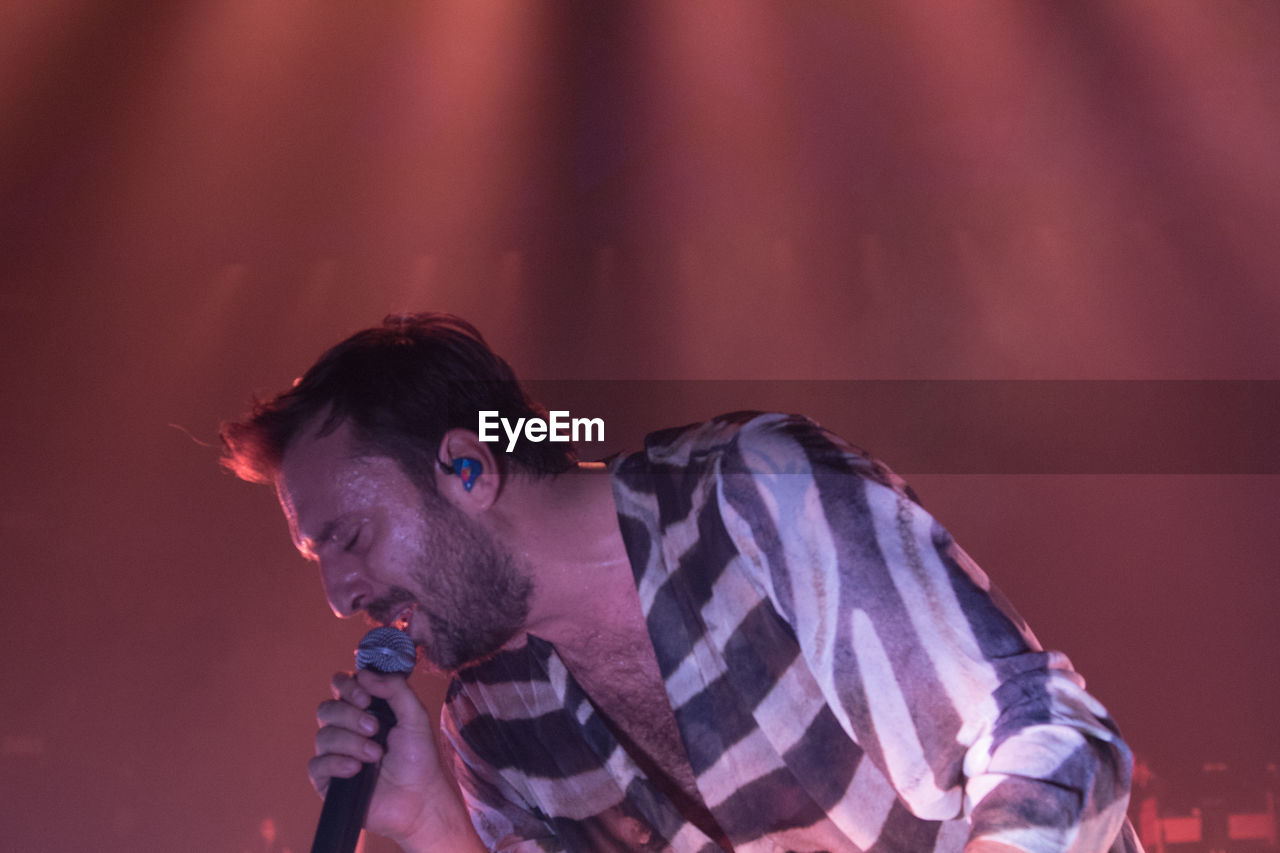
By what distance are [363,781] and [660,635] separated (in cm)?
48

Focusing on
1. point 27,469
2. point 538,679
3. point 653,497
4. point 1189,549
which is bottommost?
point 538,679

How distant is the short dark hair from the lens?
1674 millimetres

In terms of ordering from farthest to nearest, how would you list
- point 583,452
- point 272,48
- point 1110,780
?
point 272,48 → point 583,452 → point 1110,780

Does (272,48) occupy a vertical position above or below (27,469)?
above

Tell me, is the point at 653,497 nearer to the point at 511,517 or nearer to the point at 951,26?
the point at 511,517

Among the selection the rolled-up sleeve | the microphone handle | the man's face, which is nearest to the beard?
the man's face

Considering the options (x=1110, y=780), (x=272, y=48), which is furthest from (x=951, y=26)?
(x=1110, y=780)

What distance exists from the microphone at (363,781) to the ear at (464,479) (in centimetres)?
24

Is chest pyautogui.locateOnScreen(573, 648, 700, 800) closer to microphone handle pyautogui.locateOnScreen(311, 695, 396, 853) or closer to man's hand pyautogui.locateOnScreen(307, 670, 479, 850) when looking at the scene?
man's hand pyautogui.locateOnScreen(307, 670, 479, 850)

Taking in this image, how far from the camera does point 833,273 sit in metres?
4.91

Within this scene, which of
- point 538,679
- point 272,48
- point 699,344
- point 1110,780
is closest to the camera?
point 1110,780

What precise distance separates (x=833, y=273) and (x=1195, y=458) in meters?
2.12

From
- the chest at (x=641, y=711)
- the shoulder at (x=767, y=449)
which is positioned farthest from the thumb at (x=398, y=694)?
the shoulder at (x=767, y=449)

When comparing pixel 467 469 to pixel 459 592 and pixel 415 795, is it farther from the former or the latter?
pixel 415 795
